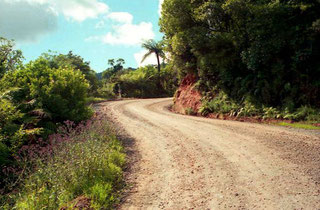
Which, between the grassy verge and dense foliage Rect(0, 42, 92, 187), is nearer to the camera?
the grassy verge

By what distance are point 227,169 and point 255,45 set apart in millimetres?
8958

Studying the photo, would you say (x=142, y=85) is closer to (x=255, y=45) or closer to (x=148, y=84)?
(x=148, y=84)

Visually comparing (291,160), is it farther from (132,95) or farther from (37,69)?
(132,95)

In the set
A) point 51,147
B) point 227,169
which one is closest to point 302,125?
point 227,169

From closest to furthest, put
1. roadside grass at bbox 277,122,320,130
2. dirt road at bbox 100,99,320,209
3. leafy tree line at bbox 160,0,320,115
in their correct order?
dirt road at bbox 100,99,320,209
roadside grass at bbox 277,122,320,130
leafy tree line at bbox 160,0,320,115

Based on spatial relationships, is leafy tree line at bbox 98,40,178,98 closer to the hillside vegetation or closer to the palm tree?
the palm tree

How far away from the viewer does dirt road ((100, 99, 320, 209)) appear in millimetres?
4586

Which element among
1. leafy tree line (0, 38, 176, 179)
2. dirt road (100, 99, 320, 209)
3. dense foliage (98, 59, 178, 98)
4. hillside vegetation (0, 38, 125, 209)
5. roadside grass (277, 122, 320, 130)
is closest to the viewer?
dirt road (100, 99, 320, 209)

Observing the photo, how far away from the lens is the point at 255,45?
502 inches

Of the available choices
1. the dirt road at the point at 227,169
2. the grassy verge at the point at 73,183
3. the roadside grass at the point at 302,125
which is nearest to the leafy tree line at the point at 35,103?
the grassy verge at the point at 73,183

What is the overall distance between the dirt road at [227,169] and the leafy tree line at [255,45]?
3365mm

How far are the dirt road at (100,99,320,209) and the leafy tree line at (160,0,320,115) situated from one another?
3365 millimetres

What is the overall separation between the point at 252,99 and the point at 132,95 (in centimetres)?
2534

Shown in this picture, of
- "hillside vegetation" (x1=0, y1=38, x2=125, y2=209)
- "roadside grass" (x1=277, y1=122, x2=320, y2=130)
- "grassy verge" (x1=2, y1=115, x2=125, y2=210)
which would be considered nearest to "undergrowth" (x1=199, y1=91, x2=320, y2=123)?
"roadside grass" (x1=277, y1=122, x2=320, y2=130)
